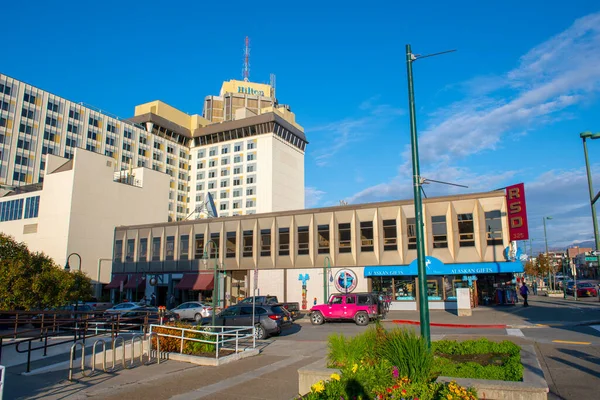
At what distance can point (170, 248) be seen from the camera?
159 feet

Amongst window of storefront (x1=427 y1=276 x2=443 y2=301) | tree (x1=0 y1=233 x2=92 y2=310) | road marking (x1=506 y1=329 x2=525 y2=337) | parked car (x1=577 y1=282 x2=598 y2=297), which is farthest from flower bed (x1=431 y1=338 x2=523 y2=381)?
parked car (x1=577 y1=282 x2=598 y2=297)

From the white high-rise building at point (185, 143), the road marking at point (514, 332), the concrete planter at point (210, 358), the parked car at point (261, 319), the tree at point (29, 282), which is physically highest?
the white high-rise building at point (185, 143)

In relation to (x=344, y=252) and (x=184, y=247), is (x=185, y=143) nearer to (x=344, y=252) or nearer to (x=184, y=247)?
(x=184, y=247)

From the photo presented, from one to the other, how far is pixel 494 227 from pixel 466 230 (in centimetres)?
200

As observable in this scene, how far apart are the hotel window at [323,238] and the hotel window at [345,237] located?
1.34 m

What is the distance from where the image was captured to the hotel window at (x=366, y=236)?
37581 millimetres

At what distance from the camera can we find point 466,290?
96.1ft

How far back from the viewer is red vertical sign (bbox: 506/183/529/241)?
31.7m

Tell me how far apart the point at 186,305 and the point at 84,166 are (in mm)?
32829

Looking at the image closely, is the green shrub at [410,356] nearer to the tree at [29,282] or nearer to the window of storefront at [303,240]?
the tree at [29,282]

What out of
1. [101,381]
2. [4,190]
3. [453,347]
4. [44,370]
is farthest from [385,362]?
[4,190]

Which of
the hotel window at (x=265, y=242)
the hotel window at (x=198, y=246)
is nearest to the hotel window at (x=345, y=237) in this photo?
the hotel window at (x=265, y=242)

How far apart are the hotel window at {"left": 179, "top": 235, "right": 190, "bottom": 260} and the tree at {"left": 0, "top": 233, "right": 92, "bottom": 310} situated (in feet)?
59.6

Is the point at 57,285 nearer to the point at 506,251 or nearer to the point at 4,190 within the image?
the point at 506,251
